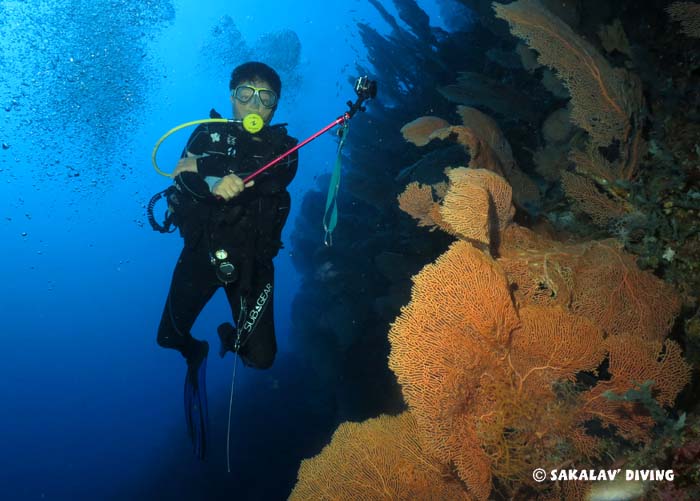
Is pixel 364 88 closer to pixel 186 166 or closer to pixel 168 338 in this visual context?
pixel 186 166

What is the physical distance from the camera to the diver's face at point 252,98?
4.50m

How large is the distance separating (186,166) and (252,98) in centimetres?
107

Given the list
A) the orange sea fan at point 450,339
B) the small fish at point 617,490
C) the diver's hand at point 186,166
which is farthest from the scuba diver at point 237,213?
the small fish at point 617,490

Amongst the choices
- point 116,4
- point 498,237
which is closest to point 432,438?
point 498,237

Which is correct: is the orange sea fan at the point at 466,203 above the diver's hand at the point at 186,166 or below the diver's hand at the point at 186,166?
below

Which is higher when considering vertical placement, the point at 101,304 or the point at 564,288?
the point at 101,304

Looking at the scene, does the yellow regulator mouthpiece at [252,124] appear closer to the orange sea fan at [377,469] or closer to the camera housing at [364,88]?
the camera housing at [364,88]

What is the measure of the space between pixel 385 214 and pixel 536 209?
224 inches

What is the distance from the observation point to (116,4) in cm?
2819

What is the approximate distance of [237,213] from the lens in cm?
399

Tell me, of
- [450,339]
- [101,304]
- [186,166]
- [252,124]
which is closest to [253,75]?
[252,124]

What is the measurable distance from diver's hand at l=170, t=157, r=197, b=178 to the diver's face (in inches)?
30.6

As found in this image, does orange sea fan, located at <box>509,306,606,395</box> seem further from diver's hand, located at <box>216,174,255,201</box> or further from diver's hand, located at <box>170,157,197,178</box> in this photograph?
diver's hand, located at <box>170,157,197,178</box>

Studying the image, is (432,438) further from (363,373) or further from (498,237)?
(363,373)
